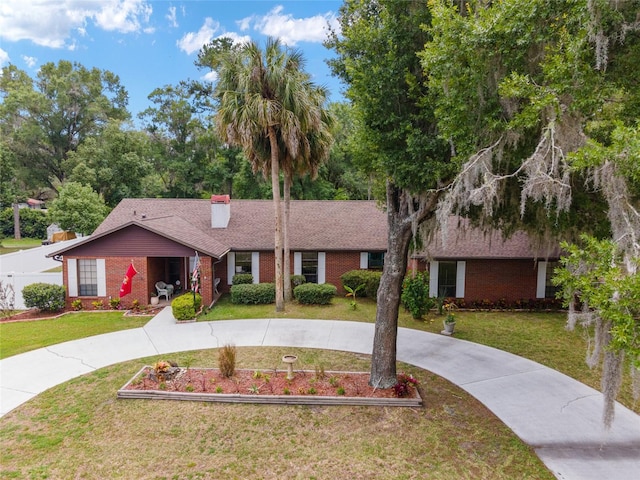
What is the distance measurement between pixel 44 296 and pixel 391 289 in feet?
41.4

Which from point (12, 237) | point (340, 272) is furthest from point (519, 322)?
point (12, 237)

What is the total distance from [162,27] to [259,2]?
8.12m

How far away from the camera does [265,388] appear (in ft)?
25.6

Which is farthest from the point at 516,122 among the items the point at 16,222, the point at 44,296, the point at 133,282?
the point at 16,222

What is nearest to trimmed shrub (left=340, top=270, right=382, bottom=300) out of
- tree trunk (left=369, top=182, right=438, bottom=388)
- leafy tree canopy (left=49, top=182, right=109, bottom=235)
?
tree trunk (left=369, top=182, right=438, bottom=388)

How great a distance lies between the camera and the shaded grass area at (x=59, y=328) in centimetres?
1051

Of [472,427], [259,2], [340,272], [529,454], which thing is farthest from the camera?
[340,272]

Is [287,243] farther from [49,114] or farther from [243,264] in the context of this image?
Answer: [49,114]

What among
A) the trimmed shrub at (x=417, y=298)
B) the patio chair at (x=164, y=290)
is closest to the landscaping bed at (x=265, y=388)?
the trimmed shrub at (x=417, y=298)

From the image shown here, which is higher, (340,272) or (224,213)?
(224,213)

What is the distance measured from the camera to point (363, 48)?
7055 millimetres

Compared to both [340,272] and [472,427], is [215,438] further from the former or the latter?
[340,272]

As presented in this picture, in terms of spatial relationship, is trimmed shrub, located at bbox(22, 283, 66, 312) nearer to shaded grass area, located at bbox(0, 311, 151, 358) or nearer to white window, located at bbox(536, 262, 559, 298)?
shaded grass area, located at bbox(0, 311, 151, 358)

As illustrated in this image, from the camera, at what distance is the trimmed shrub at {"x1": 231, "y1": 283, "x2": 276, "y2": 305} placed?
1496 cm
